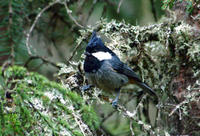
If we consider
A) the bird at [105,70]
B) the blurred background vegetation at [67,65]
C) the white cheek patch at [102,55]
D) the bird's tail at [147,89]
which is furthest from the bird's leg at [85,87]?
the bird's tail at [147,89]

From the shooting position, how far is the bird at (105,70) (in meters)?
3.07

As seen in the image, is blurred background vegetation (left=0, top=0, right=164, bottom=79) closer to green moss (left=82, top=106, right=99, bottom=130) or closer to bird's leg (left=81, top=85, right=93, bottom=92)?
bird's leg (left=81, top=85, right=93, bottom=92)

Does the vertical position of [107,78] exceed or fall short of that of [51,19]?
it falls short

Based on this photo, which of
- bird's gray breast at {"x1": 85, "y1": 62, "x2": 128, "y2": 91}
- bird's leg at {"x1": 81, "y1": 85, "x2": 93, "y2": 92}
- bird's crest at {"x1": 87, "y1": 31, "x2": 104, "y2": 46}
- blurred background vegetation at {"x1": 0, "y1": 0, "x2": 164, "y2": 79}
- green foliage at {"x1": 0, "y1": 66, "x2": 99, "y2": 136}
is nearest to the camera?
green foliage at {"x1": 0, "y1": 66, "x2": 99, "y2": 136}

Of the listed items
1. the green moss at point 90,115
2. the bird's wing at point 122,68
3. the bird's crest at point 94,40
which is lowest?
the green moss at point 90,115

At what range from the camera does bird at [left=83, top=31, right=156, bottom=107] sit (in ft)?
10.1

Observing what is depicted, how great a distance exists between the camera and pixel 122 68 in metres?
3.35

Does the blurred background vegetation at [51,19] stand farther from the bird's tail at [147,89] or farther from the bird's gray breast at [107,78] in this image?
the bird's tail at [147,89]

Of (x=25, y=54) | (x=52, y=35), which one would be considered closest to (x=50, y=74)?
(x=52, y=35)

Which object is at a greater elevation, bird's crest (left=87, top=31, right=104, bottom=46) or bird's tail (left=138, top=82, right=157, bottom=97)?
bird's crest (left=87, top=31, right=104, bottom=46)

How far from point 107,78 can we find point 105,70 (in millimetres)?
96

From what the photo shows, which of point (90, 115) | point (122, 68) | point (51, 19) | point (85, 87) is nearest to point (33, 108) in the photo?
point (90, 115)

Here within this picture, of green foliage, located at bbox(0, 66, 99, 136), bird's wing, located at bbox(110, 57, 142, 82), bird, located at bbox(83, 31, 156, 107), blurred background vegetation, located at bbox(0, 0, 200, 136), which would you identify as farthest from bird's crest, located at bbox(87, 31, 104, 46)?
green foliage, located at bbox(0, 66, 99, 136)

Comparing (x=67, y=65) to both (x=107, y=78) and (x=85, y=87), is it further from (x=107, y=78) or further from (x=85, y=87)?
(x=107, y=78)
